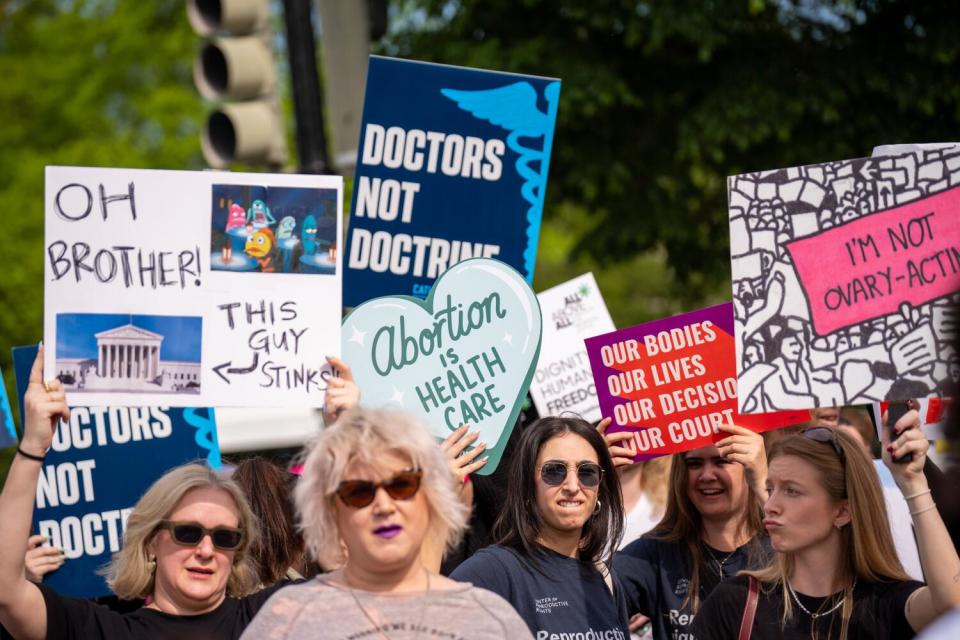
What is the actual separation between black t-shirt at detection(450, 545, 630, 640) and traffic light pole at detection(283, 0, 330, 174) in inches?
155

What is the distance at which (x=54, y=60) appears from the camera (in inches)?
800

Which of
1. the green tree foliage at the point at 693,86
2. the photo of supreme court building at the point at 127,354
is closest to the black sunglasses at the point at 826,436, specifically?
the photo of supreme court building at the point at 127,354

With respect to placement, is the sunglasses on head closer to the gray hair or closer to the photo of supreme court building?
the gray hair

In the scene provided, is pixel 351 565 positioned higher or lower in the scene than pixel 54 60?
lower

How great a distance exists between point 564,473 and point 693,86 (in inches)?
245

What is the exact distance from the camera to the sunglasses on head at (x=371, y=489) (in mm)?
3098

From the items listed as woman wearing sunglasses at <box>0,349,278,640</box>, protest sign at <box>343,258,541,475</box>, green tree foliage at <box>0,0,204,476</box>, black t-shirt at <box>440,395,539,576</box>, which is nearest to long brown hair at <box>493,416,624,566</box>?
protest sign at <box>343,258,541,475</box>

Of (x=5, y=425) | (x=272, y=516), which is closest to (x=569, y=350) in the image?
(x=272, y=516)

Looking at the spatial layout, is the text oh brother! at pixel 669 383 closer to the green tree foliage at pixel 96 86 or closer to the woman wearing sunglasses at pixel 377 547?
the woman wearing sunglasses at pixel 377 547

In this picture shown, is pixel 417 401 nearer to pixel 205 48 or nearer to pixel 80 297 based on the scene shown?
pixel 80 297

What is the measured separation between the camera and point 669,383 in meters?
4.84

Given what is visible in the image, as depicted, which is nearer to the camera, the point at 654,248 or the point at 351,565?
the point at 351,565

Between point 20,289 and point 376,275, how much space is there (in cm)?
1171

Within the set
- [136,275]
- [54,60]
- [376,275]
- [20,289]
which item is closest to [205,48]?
[376,275]
